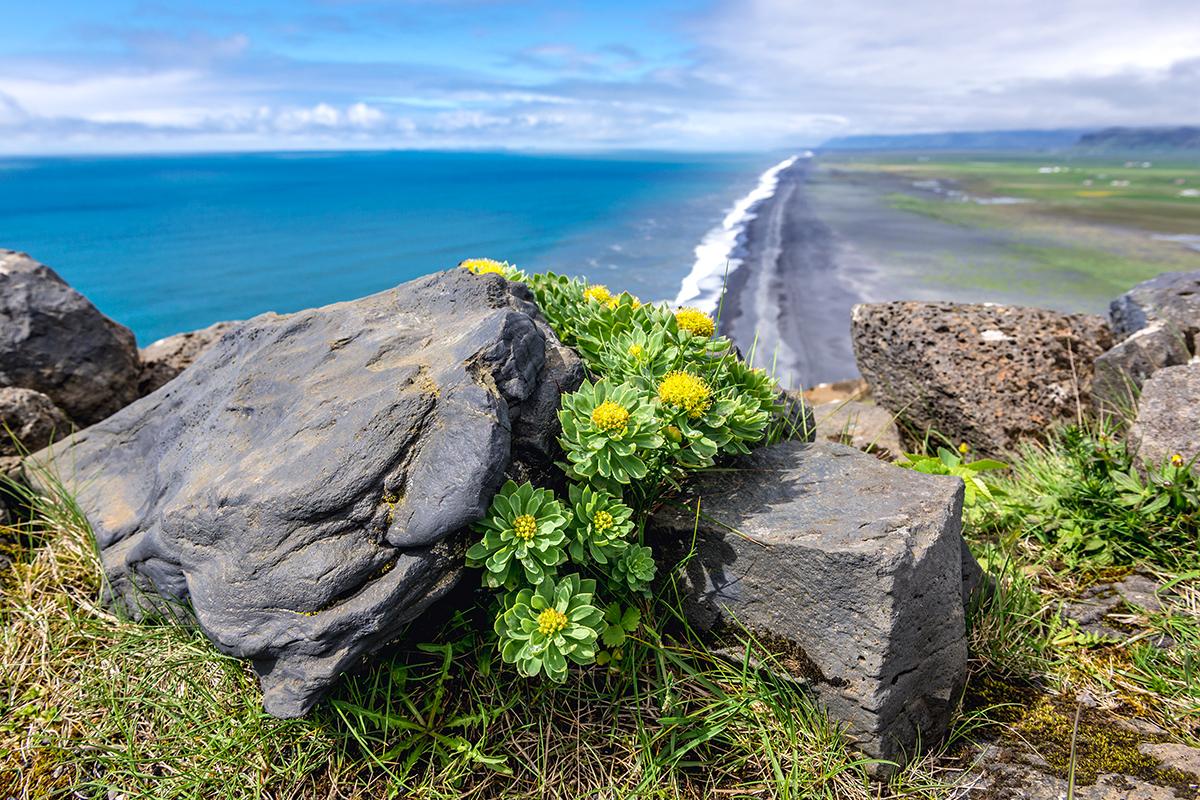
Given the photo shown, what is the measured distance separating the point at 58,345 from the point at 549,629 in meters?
5.31

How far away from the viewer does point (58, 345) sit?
5082 millimetres

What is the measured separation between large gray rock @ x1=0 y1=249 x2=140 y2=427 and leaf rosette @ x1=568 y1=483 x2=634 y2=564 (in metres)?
5.02

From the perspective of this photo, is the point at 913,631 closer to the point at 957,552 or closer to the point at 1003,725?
the point at 957,552

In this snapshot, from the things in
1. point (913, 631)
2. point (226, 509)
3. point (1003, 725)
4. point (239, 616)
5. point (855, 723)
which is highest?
point (226, 509)

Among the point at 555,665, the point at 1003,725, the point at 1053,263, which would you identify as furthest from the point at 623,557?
the point at 1053,263

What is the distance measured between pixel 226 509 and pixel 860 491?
2889 millimetres

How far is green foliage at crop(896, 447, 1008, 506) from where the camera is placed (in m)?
4.33

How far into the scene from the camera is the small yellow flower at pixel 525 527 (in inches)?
94.7

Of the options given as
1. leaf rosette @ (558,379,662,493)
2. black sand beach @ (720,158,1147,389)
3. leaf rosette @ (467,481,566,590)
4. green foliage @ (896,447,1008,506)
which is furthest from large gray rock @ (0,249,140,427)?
green foliage @ (896,447,1008,506)

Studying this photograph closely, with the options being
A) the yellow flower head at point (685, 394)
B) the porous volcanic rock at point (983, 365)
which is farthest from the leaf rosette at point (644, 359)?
the porous volcanic rock at point (983, 365)

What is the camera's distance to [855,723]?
262 centimetres

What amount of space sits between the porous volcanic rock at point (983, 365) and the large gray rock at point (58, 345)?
22.3ft

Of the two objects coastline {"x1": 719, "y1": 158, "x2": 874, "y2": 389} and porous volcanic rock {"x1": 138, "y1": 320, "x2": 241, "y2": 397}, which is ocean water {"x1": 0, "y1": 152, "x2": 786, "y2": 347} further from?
porous volcanic rock {"x1": 138, "y1": 320, "x2": 241, "y2": 397}

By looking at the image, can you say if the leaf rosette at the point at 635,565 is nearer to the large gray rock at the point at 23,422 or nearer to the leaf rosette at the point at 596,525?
the leaf rosette at the point at 596,525
